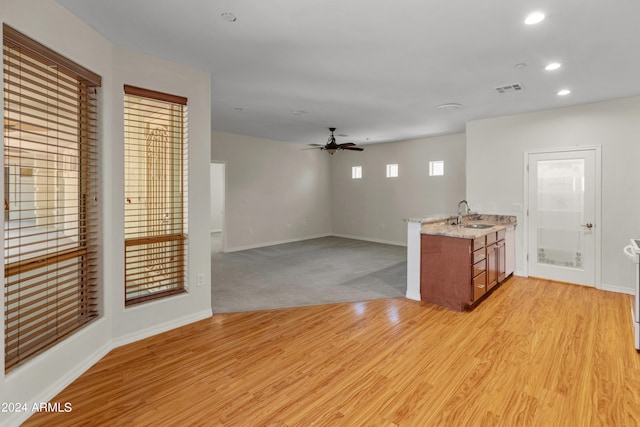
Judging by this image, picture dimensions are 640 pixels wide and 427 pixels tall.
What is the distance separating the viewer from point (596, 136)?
436cm

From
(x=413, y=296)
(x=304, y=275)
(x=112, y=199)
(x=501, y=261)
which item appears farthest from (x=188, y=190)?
(x=501, y=261)

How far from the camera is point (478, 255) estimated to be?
12.5ft

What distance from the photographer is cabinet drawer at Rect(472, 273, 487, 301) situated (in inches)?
145

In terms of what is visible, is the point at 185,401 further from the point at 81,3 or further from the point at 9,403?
the point at 81,3

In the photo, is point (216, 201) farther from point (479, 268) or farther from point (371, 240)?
point (479, 268)

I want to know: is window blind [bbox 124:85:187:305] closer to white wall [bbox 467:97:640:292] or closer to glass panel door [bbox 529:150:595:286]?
white wall [bbox 467:97:640:292]

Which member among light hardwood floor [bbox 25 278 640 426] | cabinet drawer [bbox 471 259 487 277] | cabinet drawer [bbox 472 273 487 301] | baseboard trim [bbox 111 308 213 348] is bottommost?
light hardwood floor [bbox 25 278 640 426]

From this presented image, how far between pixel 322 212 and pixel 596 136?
20.7ft

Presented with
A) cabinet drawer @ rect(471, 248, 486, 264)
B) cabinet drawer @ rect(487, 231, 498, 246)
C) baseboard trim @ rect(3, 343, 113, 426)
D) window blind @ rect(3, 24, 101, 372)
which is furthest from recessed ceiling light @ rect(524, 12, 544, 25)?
baseboard trim @ rect(3, 343, 113, 426)

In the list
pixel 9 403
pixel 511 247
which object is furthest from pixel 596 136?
pixel 9 403

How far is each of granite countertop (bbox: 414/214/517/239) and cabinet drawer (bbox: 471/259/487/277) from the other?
347mm

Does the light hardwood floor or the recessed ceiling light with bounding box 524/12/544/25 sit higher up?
the recessed ceiling light with bounding box 524/12/544/25

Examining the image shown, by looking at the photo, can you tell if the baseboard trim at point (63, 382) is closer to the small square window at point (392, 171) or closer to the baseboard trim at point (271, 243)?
the baseboard trim at point (271, 243)

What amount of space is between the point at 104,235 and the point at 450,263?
3471 mm
